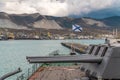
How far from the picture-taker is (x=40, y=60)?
1262 centimetres

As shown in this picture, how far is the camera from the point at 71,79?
17.9m

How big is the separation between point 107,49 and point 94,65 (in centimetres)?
121

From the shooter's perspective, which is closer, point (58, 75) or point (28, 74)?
point (58, 75)

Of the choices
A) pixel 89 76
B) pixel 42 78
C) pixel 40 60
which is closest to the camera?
pixel 40 60

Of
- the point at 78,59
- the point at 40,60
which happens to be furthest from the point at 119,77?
the point at 40,60

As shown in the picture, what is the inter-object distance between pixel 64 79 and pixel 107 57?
5.59 meters

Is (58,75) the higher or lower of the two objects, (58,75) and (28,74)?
the higher

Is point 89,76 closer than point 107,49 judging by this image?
No

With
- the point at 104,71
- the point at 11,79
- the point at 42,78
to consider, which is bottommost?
the point at 11,79

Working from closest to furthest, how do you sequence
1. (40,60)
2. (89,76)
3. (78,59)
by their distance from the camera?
(40,60)
(78,59)
(89,76)

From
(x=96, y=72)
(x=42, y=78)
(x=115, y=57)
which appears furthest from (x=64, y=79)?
(x=115, y=57)

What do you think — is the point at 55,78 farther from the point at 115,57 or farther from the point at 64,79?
the point at 115,57

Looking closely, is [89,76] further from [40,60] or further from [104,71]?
[40,60]

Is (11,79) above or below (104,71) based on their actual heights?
below
